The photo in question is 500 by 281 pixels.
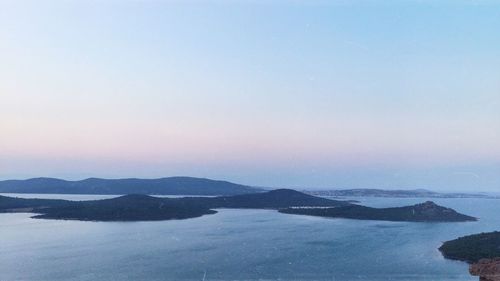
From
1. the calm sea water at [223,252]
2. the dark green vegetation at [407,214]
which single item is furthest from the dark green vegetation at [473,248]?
the dark green vegetation at [407,214]

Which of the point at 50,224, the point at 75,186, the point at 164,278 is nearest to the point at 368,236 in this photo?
the point at 164,278

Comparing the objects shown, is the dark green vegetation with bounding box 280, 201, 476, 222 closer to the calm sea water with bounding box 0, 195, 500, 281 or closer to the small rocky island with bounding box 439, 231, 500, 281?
the calm sea water with bounding box 0, 195, 500, 281

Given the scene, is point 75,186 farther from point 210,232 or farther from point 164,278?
point 164,278

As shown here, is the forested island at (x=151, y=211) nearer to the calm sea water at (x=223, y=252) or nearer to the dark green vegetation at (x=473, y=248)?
the calm sea water at (x=223, y=252)

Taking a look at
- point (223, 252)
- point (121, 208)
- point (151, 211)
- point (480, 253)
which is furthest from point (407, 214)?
point (223, 252)

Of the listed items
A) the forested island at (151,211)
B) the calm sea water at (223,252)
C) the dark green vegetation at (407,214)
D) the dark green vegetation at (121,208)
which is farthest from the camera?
the dark green vegetation at (407,214)

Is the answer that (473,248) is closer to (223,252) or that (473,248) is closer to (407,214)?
(223,252)

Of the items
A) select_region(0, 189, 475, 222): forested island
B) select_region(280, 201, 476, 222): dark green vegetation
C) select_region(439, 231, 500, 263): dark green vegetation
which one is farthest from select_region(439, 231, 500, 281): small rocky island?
select_region(0, 189, 475, 222): forested island
